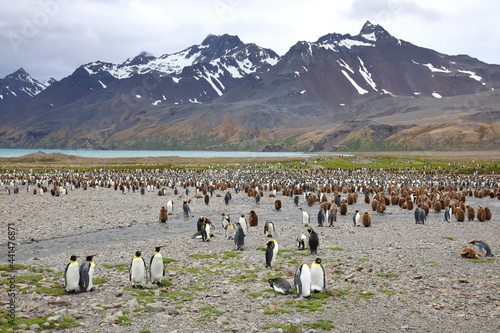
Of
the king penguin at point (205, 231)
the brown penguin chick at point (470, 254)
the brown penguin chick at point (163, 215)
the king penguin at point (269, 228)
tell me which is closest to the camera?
the brown penguin chick at point (470, 254)

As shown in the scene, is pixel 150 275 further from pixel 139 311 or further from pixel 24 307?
pixel 24 307

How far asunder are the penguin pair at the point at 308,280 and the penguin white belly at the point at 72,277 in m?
5.32

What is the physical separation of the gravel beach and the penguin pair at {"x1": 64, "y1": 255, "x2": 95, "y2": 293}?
27cm

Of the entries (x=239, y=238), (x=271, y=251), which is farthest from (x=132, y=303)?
(x=239, y=238)

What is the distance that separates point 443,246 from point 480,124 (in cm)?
17465

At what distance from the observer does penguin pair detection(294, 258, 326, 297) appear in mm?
9617

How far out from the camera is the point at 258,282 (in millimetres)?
10859

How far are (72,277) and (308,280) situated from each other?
5687 millimetres

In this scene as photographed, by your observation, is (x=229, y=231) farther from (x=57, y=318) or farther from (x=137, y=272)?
(x=57, y=318)

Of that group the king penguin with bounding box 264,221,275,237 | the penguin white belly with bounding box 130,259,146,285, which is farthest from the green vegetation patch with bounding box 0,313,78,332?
the king penguin with bounding box 264,221,275,237

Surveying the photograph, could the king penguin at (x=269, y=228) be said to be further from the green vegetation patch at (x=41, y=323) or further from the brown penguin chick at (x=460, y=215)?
the brown penguin chick at (x=460, y=215)

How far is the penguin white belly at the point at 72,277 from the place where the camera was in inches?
380

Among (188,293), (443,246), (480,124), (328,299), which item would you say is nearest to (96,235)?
(188,293)

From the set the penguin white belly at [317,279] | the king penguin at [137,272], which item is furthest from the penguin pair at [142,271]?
the penguin white belly at [317,279]
